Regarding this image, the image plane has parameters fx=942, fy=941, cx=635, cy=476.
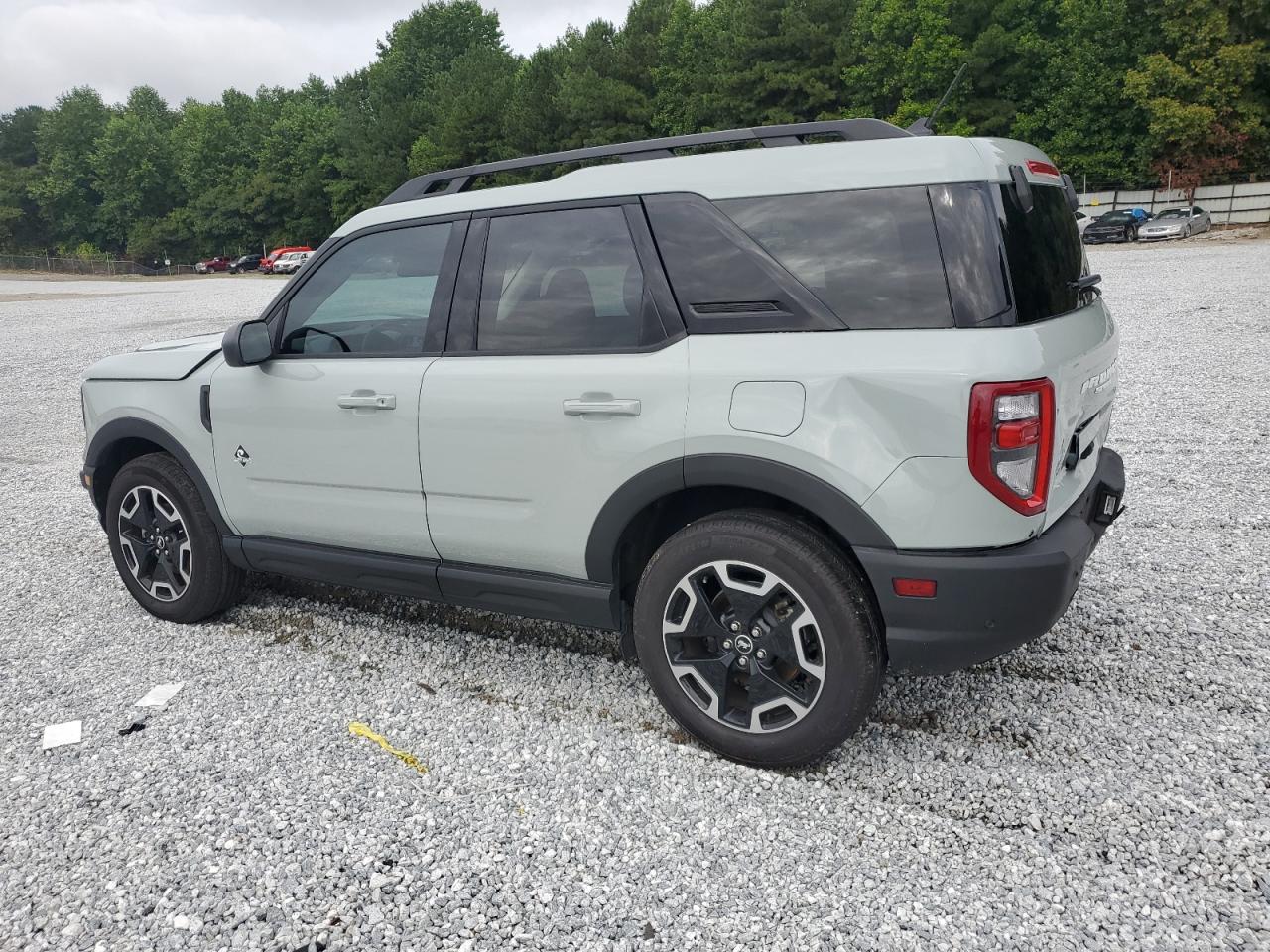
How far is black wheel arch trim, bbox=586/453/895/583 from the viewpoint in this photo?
107 inches

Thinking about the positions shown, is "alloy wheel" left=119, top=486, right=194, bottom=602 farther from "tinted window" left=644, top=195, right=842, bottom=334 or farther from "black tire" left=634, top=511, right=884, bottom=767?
"tinted window" left=644, top=195, right=842, bottom=334

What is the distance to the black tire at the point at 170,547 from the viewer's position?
4.23 metres

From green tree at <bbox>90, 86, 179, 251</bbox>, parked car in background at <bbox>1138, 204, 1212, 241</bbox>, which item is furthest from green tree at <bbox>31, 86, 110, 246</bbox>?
parked car in background at <bbox>1138, 204, 1212, 241</bbox>

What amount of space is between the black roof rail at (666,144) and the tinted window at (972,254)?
0.32m

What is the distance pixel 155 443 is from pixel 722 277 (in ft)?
9.68

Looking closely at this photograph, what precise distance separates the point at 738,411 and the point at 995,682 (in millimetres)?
1634

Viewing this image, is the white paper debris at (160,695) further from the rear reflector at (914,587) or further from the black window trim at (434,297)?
the rear reflector at (914,587)

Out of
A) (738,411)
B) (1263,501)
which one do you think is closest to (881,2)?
(1263,501)

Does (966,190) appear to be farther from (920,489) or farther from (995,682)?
(995,682)

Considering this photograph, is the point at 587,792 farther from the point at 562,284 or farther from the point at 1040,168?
the point at 1040,168

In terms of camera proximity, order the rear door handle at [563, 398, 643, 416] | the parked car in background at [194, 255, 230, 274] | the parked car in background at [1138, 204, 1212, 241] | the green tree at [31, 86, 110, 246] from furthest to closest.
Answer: the green tree at [31, 86, 110, 246] → the parked car in background at [194, 255, 230, 274] → the parked car in background at [1138, 204, 1212, 241] → the rear door handle at [563, 398, 643, 416]

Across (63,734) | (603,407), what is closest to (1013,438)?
(603,407)

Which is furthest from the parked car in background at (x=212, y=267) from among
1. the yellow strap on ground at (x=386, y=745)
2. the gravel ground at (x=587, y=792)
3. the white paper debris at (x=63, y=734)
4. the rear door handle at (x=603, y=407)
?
the rear door handle at (x=603, y=407)

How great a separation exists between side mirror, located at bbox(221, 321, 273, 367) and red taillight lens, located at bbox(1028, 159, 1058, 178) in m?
2.92
